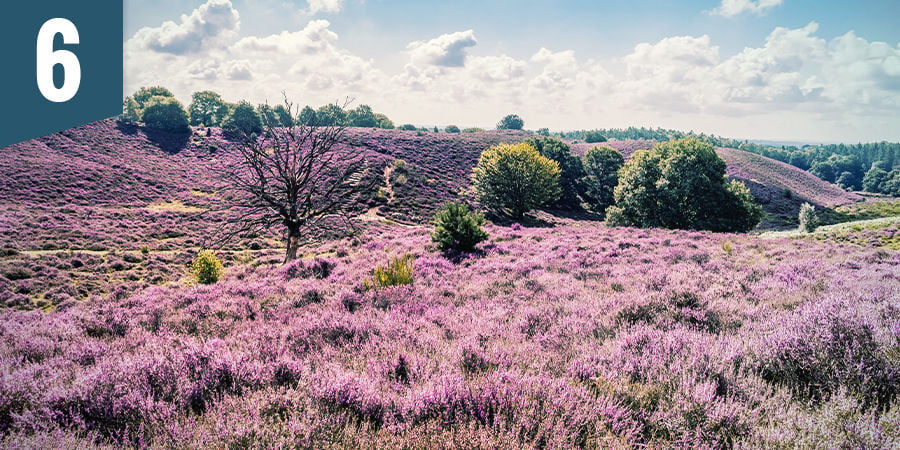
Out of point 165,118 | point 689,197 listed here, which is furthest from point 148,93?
point 689,197

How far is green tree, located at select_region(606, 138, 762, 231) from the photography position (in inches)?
1377

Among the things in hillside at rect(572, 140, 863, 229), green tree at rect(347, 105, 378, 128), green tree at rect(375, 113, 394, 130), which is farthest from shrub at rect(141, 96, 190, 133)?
hillside at rect(572, 140, 863, 229)

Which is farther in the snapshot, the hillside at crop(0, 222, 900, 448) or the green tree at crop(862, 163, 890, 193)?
the green tree at crop(862, 163, 890, 193)

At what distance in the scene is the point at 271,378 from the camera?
3.51 metres

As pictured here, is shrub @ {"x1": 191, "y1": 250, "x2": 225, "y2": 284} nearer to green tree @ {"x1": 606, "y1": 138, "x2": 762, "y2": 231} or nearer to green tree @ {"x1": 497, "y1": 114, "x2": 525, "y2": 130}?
green tree @ {"x1": 606, "y1": 138, "x2": 762, "y2": 231}

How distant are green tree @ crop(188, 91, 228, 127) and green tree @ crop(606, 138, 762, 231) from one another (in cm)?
10464

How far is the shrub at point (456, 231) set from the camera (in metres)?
13.3

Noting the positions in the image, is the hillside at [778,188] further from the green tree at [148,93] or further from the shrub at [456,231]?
the green tree at [148,93]

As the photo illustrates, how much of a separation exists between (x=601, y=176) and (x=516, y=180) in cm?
2632

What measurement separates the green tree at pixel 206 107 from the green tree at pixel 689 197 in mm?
104640

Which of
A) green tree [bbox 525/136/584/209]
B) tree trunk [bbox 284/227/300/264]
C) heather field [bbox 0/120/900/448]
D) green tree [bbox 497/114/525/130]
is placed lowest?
tree trunk [bbox 284/227/300/264]

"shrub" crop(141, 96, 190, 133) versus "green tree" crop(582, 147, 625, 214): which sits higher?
"shrub" crop(141, 96, 190, 133)

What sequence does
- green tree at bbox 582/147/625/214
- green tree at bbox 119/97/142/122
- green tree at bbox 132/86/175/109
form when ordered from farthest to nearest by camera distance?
1. green tree at bbox 132/86/175/109
2. green tree at bbox 119/97/142/122
3. green tree at bbox 582/147/625/214

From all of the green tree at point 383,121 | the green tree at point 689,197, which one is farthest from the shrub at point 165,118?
the green tree at point 689,197
